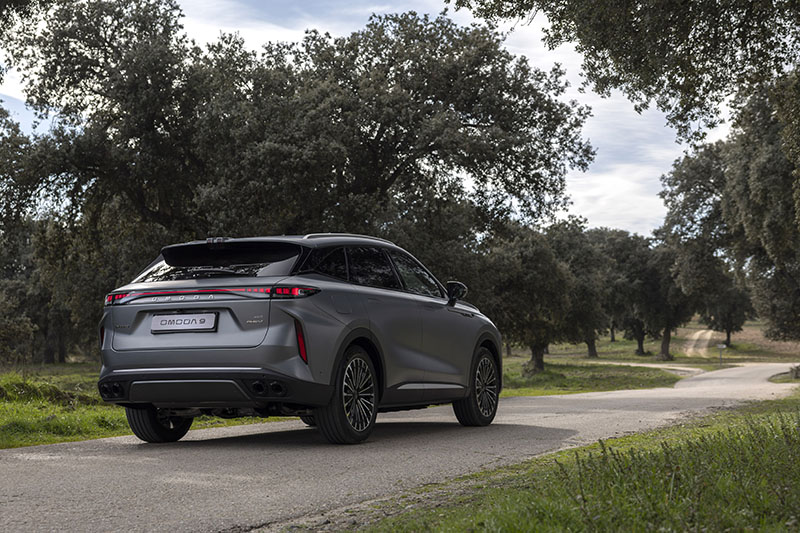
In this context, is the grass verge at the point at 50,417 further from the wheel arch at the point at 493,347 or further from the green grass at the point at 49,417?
the wheel arch at the point at 493,347

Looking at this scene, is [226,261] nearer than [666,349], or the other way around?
[226,261]

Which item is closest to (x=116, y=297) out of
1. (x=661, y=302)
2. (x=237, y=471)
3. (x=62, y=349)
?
(x=237, y=471)

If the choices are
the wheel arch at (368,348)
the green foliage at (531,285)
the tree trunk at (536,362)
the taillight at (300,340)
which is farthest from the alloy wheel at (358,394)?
the tree trunk at (536,362)

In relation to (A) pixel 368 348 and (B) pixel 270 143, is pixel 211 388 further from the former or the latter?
(B) pixel 270 143

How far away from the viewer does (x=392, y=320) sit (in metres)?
8.71

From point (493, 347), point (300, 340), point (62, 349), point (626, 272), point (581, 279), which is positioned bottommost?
point (62, 349)

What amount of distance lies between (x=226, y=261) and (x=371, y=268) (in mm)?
1601

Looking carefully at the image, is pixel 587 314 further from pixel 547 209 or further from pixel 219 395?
pixel 219 395

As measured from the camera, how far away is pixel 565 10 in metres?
12.9

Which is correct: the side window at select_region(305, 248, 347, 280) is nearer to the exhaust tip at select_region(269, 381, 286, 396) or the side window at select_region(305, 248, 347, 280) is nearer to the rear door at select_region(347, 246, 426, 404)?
the rear door at select_region(347, 246, 426, 404)

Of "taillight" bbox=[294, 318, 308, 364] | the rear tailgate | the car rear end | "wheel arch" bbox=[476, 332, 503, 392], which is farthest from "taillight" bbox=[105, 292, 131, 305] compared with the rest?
"wheel arch" bbox=[476, 332, 503, 392]

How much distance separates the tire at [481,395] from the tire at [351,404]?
208cm

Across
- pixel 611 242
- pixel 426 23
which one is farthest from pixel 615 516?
pixel 611 242

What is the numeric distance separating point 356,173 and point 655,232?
195 feet
